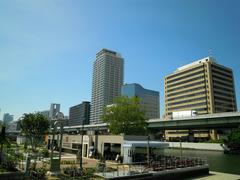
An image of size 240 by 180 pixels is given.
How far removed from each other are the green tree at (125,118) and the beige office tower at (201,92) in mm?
60099

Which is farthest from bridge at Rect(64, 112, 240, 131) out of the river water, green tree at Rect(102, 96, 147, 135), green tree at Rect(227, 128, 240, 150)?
green tree at Rect(102, 96, 147, 135)

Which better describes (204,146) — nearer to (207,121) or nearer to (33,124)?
(207,121)

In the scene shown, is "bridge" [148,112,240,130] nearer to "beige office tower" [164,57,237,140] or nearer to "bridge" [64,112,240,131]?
"bridge" [64,112,240,131]

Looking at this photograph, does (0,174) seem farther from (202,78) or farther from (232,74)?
(232,74)

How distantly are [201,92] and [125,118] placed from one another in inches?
2919

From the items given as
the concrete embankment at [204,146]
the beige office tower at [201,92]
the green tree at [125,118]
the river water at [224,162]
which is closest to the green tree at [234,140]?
the concrete embankment at [204,146]

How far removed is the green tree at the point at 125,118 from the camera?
53938 mm

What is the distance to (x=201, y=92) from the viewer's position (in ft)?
378

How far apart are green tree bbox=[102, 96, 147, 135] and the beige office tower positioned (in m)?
60.1

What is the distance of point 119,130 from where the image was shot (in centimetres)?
5366

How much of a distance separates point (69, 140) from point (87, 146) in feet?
34.1

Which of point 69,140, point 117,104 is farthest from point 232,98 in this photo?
point 69,140

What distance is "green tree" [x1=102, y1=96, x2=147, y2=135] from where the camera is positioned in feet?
177

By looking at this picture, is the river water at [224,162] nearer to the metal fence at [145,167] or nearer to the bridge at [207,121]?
the metal fence at [145,167]
